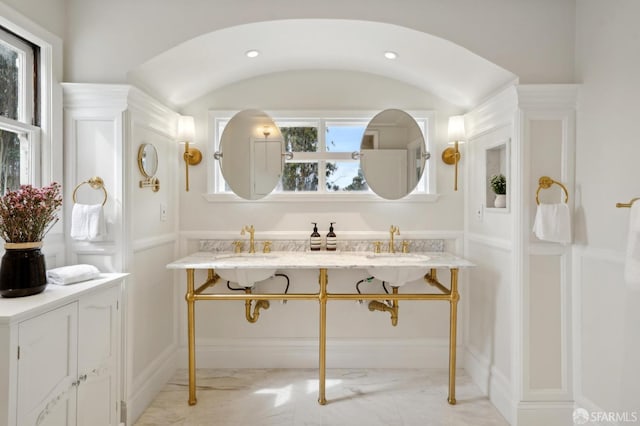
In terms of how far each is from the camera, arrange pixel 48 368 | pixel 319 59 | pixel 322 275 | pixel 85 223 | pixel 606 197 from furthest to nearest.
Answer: pixel 319 59
pixel 322 275
pixel 85 223
pixel 606 197
pixel 48 368

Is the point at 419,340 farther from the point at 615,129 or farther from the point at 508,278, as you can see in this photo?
the point at 615,129

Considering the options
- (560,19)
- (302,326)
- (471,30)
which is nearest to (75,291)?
(302,326)

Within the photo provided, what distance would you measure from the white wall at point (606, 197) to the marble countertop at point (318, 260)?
65 cm

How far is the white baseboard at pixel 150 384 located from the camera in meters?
2.20

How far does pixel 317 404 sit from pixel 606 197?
203 cm

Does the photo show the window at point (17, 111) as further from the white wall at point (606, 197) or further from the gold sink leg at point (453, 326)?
the white wall at point (606, 197)

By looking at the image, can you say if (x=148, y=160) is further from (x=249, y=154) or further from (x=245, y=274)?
(x=245, y=274)

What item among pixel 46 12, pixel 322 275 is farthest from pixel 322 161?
pixel 46 12

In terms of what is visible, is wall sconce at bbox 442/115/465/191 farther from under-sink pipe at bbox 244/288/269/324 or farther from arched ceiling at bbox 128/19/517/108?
under-sink pipe at bbox 244/288/269/324

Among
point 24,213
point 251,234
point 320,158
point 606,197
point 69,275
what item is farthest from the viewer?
point 320,158

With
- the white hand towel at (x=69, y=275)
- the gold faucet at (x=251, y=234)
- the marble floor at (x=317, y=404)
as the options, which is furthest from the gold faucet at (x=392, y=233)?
the white hand towel at (x=69, y=275)

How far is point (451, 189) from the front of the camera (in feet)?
9.57

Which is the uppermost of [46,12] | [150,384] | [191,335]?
[46,12]

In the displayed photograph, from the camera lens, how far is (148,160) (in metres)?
2.38
